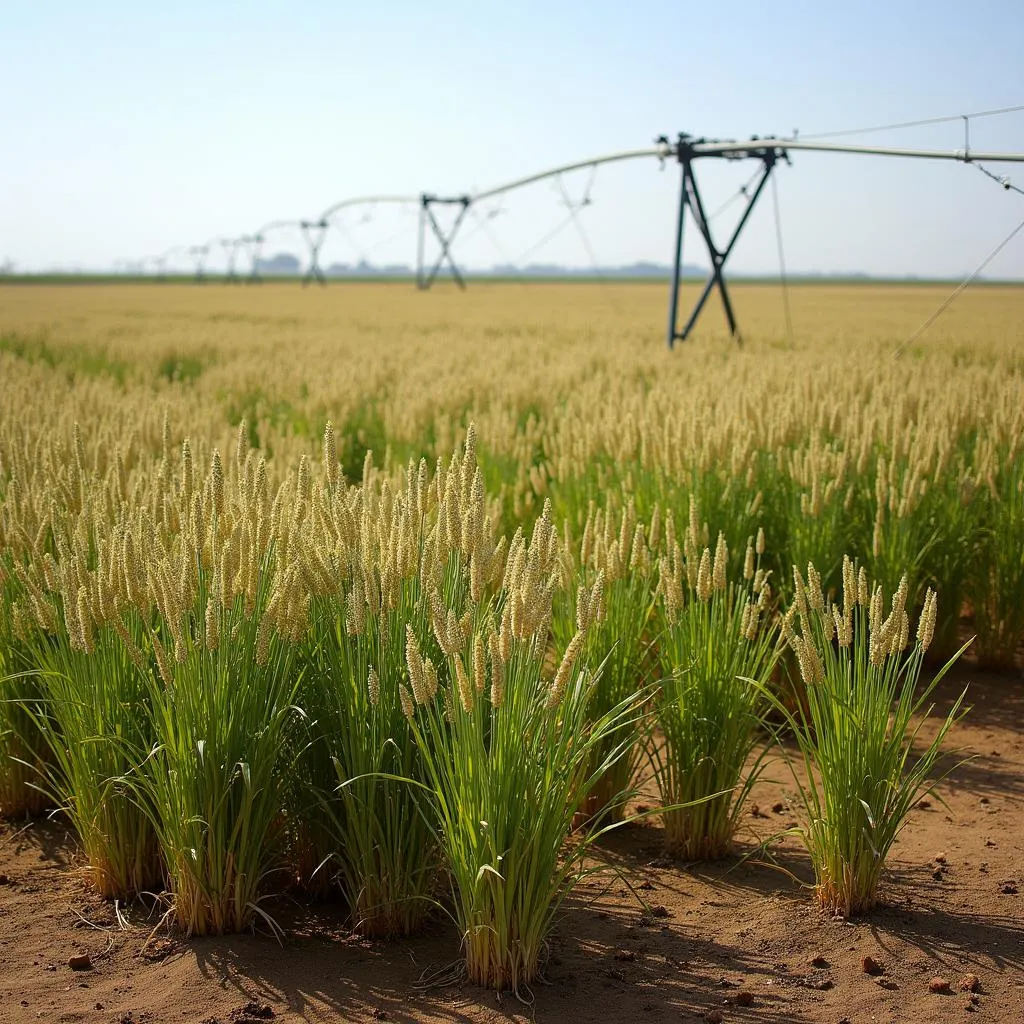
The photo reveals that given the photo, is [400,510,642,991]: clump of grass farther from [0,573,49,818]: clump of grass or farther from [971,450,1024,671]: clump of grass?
[971,450,1024,671]: clump of grass

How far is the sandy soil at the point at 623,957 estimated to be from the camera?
9.52ft

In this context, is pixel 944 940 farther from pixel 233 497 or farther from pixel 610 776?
pixel 233 497

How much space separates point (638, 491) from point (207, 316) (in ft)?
86.5

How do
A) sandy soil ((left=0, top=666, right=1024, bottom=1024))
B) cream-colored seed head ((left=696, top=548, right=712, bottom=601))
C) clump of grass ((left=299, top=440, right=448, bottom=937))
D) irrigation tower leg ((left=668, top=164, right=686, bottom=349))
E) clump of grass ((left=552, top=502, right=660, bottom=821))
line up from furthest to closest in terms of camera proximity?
irrigation tower leg ((left=668, top=164, right=686, bottom=349)), clump of grass ((left=552, top=502, right=660, bottom=821)), cream-colored seed head ((left=696, top=548, right=712, bottom=601)), clump of grass ((left=299, top=440, right=448, bottom=937)), sandy soil ((left=0, top=666, right=1024, bottom=1024))

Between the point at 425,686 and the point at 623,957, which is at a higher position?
the point at 425,686

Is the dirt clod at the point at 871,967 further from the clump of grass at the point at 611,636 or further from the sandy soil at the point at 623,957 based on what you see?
the clump of grass at the point at 611,636

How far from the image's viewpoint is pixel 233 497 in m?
3.83

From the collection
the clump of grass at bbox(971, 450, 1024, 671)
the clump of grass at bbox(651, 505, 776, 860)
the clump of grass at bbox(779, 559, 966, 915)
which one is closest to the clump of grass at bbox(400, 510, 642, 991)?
the clump of grass at bbox(779, 559, 966, 915)

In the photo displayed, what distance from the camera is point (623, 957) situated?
3.16m

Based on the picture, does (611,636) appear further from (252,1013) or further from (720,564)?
(252,1013)

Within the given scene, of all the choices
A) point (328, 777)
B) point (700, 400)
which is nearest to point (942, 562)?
point (700, 400)

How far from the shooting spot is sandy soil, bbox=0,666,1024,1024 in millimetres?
2902

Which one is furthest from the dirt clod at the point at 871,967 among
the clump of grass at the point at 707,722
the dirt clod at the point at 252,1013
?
the dirt clod at the point at 252,1013

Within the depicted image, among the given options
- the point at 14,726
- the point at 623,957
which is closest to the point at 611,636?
the point at 623,957
